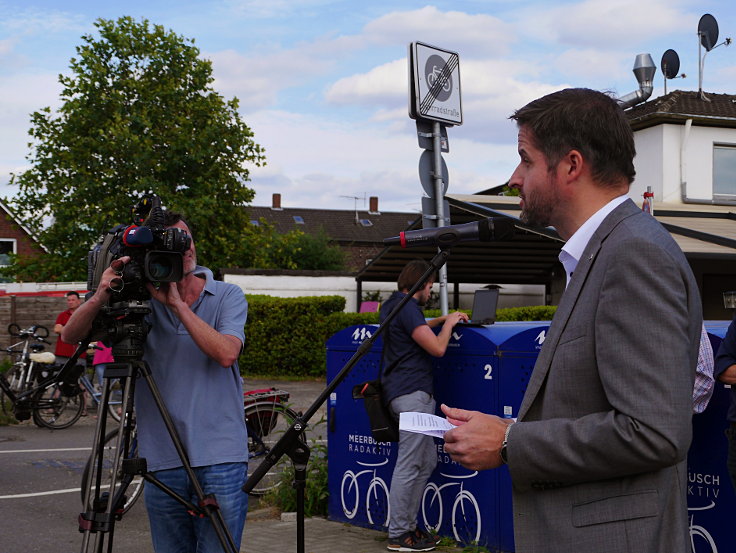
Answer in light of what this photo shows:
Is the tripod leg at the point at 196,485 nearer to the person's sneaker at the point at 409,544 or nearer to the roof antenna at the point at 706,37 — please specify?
the person's sneaker at the point at 409,544

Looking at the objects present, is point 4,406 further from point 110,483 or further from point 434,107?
point 110,483

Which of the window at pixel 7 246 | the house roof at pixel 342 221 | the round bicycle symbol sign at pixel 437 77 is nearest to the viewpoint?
the round bicycle symbol sign at pixel 437 77

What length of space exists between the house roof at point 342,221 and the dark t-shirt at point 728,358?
72.6 metres

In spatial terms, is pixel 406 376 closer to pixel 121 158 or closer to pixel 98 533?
pixel 98 533

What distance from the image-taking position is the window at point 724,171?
28516 millimetres

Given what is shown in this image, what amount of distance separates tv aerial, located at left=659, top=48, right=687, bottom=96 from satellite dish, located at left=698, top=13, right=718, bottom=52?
137 centimetres

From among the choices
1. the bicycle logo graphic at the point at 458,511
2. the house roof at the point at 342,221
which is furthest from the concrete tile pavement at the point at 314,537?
the house roof at the point at 342,221

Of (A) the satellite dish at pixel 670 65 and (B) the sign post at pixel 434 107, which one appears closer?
(B) the sign post at pixel 434 107

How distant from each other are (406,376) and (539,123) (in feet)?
14.3

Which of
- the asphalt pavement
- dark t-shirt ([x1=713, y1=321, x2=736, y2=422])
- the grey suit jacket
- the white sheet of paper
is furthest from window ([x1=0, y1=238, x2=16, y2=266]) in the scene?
the grey suit jacket

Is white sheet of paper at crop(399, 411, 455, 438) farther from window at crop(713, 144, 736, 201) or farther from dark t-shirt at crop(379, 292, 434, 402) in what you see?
window at crop(713, 144, 736, 201)

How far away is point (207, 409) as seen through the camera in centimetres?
Answer: 368

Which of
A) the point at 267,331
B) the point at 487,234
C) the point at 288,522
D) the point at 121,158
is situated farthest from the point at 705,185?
the point at 487,234

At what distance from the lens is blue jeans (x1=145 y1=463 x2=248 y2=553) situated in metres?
3.61
